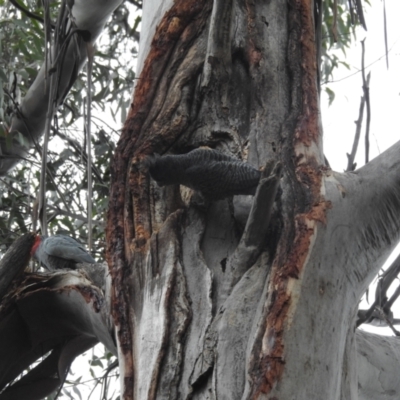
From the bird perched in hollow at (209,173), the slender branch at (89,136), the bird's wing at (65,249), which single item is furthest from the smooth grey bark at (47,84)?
the bird perched in hollow at (209,173)

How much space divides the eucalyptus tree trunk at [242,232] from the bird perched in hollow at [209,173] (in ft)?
0.15

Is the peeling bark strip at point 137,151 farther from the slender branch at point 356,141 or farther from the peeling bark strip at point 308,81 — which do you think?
the slender branch at point 356,141

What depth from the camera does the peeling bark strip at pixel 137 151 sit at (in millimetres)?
1355

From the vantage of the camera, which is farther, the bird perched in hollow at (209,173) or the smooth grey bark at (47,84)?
the smooth grey bark at (47,84)

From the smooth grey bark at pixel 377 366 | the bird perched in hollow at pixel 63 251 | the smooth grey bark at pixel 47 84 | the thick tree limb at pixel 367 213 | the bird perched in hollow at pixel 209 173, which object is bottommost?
the smooth grey bark at pixel 377 366

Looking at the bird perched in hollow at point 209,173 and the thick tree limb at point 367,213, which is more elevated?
the bird perched in hollow at point 209,173

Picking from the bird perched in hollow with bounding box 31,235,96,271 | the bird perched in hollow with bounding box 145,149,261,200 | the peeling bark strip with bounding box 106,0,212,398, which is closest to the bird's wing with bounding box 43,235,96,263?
the bird perched in hollow with bounding box 31,235,96,271

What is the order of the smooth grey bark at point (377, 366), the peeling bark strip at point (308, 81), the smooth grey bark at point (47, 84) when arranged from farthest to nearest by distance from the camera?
the smooth grey bark at point (47, 84) < the smooth grey bark at point (377, 366) < the peeling bark strip at point (308, 81)

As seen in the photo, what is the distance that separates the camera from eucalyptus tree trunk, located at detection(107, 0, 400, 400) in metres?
1.17

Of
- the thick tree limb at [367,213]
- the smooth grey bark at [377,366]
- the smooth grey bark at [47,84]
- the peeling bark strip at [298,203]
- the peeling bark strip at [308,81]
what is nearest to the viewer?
the peeling bark strip at [298,203]

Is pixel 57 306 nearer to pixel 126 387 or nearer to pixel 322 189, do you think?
pixel 126 387

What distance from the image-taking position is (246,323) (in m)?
1.21

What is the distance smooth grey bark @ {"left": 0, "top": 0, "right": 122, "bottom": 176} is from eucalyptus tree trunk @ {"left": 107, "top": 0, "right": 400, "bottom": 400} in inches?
27.2

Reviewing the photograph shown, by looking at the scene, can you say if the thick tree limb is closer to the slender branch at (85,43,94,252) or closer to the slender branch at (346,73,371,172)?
the slender branch at (346,73,371,172)
